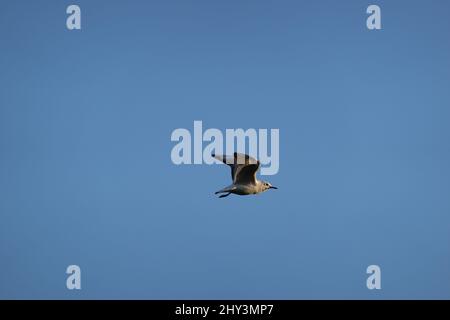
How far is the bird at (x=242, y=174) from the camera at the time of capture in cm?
1419

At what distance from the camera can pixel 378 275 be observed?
17.3 m

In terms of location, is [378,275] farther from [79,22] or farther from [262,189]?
[79,22]

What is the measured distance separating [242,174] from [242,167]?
202mm

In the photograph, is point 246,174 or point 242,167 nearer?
point 242,167

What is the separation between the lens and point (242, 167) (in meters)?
14.3

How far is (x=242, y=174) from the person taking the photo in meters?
14.5

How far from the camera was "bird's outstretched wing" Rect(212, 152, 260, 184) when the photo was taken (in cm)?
1416

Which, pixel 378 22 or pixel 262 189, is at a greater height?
pixel 378 22

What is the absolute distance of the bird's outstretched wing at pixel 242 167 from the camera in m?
14.2

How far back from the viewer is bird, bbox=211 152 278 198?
14.2m
